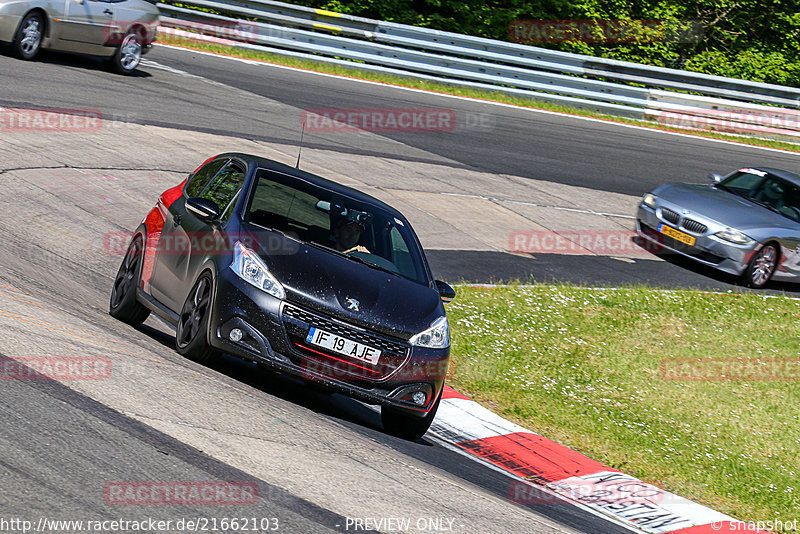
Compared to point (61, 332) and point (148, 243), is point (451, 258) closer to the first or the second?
point (148, 243)

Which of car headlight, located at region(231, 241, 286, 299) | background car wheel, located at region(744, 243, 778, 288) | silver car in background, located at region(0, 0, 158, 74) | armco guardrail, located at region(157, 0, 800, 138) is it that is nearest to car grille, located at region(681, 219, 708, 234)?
background car wheel, located at region(744, 243, 778, 288)

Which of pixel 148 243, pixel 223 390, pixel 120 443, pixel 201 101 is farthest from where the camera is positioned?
pixel 201 101

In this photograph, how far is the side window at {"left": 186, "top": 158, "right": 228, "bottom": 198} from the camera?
8.43 meters

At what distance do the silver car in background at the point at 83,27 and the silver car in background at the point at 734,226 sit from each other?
31.6 ft

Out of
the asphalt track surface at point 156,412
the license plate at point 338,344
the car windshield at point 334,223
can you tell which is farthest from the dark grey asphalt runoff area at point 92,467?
the car windshield at point 334,223

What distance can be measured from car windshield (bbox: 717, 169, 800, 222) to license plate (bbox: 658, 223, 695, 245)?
1548mm

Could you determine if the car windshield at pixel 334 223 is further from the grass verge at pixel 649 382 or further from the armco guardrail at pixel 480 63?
the armco guardrail at pixel 480 63

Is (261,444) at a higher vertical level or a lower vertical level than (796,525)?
higher

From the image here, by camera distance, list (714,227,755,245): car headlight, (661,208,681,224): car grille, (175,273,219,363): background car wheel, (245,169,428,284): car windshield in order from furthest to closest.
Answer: (661,208,681,224): car grille < (714,227,755,245): car headlight < (245,169,428,284): car windshield < (175,273,219,363): background car wheel

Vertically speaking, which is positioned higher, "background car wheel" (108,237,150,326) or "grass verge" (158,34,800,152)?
"grass verge" (158,34,800,152)

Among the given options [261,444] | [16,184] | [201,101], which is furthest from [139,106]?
[261,444]

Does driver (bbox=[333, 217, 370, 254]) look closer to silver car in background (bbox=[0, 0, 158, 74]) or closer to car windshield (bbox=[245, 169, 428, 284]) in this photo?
car windshield (bbox=[245, 169, 428, 284])

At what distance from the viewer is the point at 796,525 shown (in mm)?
7637

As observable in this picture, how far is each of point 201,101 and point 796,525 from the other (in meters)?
13.5
